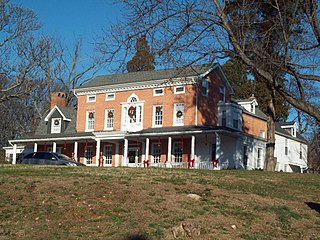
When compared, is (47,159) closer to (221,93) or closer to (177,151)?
(177,151)

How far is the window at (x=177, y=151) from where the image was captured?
41188mm

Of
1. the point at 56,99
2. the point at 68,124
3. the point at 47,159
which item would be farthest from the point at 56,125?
the point at 47,159

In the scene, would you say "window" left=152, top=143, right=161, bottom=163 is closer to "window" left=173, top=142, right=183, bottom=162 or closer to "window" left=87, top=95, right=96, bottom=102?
"window" left=173, top=142, right=183, bottom=162

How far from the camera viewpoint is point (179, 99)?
40.8m

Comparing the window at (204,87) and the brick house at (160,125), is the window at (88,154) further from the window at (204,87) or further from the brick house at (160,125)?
the window at (204,87)

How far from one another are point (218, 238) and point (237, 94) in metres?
50.0

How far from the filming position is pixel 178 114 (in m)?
40.8

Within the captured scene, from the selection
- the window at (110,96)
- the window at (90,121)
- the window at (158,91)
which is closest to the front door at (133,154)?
the window at (90,121)

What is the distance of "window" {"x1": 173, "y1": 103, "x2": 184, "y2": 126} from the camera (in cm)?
4066

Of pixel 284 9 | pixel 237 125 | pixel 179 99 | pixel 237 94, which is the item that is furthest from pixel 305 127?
pixel 284 9

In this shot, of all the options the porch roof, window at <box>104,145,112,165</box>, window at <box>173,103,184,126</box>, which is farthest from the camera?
window at <box>104,145,112,165</box>

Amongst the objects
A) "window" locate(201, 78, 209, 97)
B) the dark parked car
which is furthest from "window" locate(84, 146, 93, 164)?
"window" locate(201, 78, 209, 97)

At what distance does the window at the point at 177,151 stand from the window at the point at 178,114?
1.64 meters

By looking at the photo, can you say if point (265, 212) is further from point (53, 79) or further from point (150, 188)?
point (53, 79)
